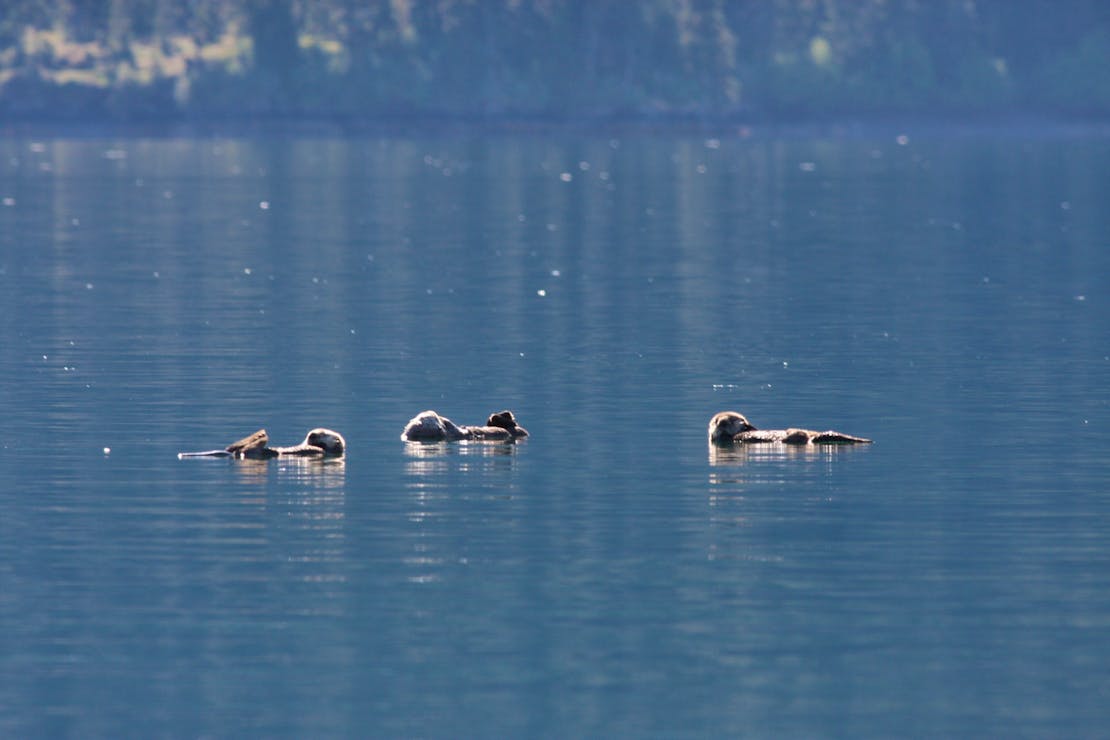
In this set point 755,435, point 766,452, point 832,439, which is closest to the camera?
point 766,452

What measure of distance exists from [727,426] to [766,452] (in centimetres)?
63

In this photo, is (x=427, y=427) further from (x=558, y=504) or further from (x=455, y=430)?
(x=558, y=504)

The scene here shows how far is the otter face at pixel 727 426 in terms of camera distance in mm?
33719

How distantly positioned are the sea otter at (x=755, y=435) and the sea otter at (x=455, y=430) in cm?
280

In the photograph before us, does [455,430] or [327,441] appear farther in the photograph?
[455,430]

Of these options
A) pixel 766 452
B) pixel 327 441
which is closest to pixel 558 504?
pixel 327 441

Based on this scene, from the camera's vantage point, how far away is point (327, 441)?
108 ft

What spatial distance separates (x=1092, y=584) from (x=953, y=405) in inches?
527

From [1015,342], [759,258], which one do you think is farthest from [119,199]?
[1015,342]

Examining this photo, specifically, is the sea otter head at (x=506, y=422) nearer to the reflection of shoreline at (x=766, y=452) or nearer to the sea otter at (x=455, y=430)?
the sea otter at (x=455, y=430)

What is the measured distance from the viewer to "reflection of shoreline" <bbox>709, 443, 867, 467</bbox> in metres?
33.0

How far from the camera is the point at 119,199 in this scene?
10712 centimetres

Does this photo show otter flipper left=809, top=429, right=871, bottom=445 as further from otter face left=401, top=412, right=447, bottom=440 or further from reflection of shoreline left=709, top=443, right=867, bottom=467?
otter face left=401, top=412, right=447, bottom=440

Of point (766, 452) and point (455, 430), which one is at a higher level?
point (455, 430)
